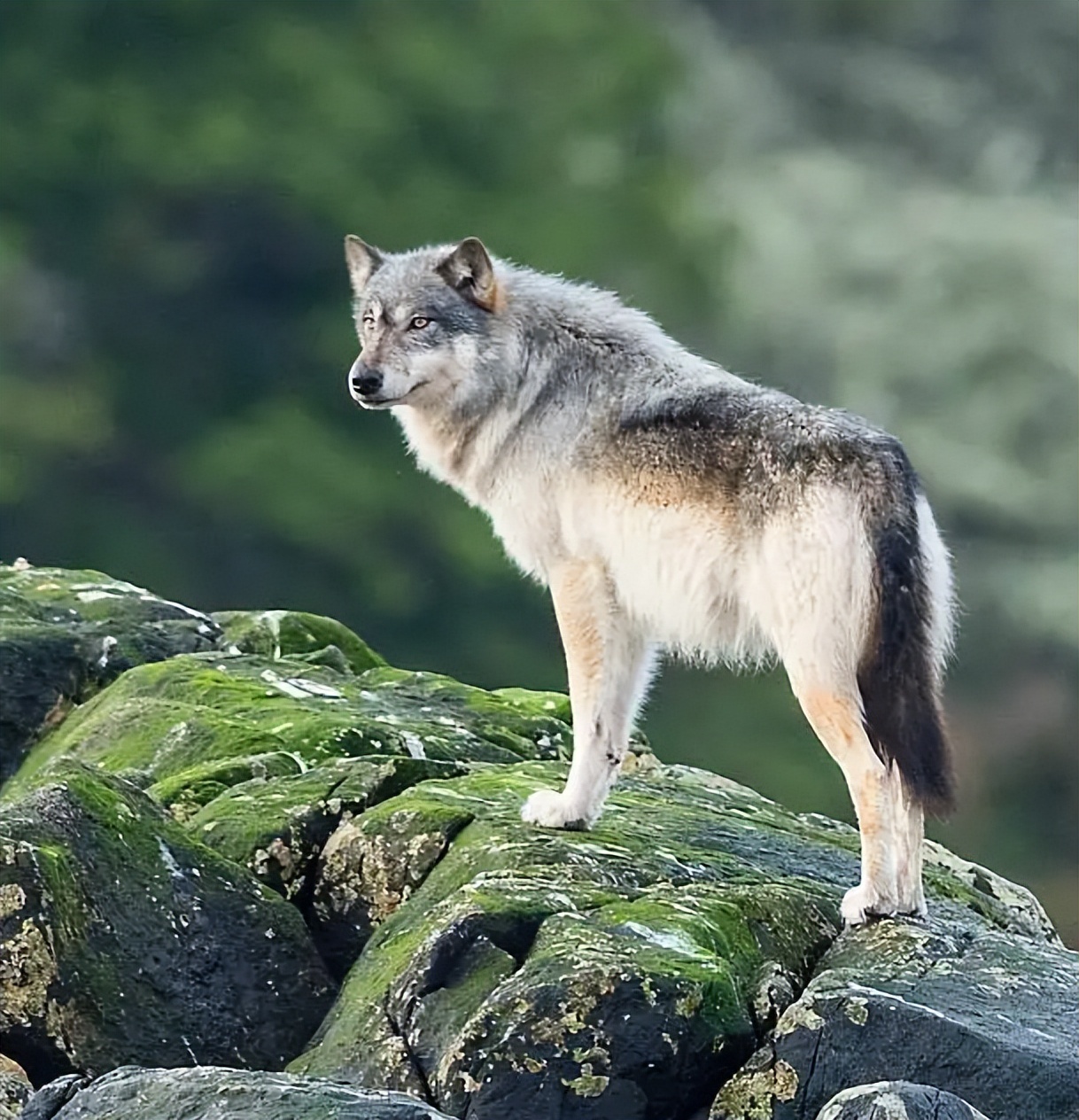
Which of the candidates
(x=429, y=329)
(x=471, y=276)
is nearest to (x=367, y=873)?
(x=429, y=329)

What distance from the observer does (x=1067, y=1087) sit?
15.4 feet

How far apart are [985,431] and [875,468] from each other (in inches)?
565

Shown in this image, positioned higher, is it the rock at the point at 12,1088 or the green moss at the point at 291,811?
the green moss at the point at 291,811

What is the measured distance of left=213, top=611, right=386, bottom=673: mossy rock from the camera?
830 cm

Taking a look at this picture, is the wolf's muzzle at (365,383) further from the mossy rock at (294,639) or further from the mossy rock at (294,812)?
the mossy rock at (294,639)

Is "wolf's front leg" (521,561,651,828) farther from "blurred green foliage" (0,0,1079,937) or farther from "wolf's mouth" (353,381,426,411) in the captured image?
"blurred green foliage" (0,0,1079,937)

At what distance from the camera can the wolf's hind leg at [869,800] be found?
17.7ft

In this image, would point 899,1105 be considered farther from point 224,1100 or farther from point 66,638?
point 66,638

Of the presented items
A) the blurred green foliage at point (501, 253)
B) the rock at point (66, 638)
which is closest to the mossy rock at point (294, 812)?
the rock at point (66, 638)

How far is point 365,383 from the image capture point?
20.3 ft

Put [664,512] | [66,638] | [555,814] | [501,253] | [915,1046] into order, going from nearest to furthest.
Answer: [915,1046]
[664,512]
[555,814]
[66,638]
[501,253]

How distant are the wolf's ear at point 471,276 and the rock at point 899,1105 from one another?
290 centimetres

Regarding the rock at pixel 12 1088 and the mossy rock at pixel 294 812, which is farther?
the mossy rock at pixel 294 812

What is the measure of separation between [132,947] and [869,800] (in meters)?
1.81
